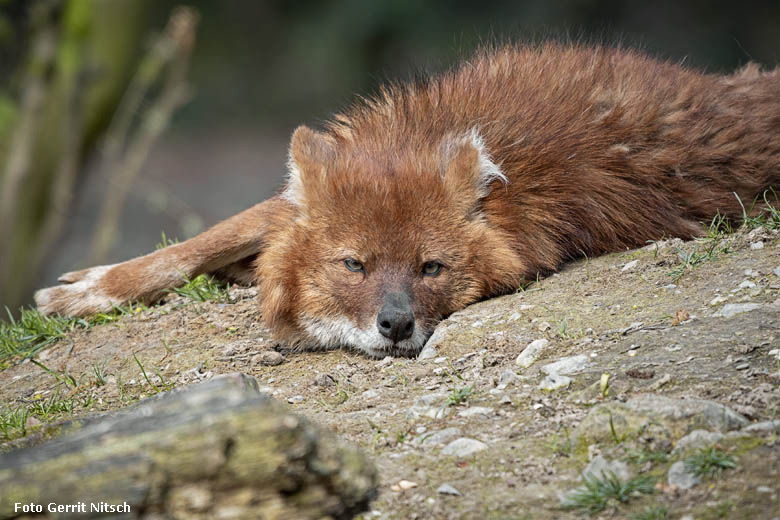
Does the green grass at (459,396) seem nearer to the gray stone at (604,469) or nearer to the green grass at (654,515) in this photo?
the gray stone at (604,469)

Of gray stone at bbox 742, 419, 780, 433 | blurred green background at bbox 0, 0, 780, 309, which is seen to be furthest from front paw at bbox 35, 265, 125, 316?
gray stone at bbox 742, 419, 780, 433

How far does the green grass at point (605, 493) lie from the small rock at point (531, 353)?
0.95m

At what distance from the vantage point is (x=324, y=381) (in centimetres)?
368

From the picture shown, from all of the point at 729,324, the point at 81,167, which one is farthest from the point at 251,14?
the point at 729,324

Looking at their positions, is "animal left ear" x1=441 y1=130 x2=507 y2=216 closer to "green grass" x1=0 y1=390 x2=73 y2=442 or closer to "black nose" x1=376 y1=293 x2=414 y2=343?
"black nose" x1=376 y1=293 x2=414 y2=343

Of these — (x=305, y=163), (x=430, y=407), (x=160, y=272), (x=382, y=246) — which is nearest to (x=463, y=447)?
(x=430, y=407)

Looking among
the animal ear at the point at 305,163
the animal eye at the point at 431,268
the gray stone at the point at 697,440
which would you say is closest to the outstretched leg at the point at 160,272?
the animal ear at the point at 305,163

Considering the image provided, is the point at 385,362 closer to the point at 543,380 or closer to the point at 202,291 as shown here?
the point at 543,380

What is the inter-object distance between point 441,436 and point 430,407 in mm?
250

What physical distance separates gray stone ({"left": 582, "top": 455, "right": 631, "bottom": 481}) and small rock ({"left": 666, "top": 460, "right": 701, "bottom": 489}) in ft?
0.38

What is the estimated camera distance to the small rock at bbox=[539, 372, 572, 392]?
3.11 m

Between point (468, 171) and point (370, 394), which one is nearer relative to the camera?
point (370, 394)

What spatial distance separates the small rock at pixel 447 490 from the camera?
256 centimetres

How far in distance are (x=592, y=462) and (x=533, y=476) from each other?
0.17 metres
